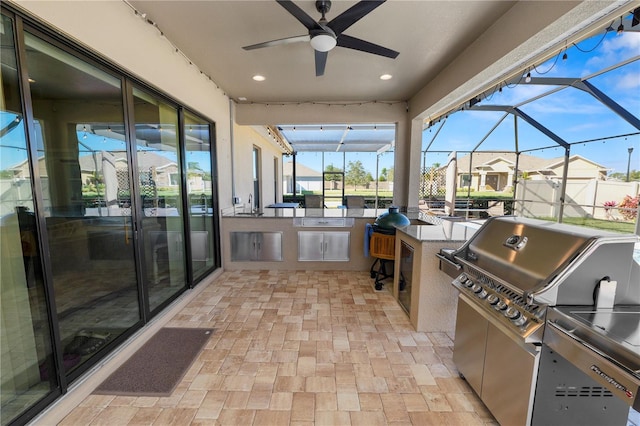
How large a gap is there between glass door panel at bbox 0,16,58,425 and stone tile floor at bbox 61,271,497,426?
35 centimetres

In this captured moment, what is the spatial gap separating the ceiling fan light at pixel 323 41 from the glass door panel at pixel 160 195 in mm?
1666

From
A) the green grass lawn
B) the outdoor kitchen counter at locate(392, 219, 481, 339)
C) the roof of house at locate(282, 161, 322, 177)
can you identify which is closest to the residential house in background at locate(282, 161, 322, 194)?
the roof of house at locate(282, 161, 322, 177)

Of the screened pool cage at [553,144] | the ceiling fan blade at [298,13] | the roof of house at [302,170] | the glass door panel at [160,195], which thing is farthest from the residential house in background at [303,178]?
the ceiling fan blade at [298,13]

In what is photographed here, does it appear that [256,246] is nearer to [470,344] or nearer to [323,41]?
[323,41]

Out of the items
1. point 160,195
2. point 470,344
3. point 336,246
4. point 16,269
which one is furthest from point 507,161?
point 16,269

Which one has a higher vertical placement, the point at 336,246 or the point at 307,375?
the point at 336,246

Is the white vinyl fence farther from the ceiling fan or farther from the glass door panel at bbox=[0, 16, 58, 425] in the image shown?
the glass door panel at bbox=[0, 16, 58, 425]

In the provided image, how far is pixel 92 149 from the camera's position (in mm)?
1920

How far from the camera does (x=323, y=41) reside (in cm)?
201

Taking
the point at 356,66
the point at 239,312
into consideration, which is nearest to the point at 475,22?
the point at 356,66

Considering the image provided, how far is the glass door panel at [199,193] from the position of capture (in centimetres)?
327

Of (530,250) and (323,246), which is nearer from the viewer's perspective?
(530,250)

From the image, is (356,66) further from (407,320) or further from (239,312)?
(239,312)

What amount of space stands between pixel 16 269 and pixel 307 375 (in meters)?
1.88
